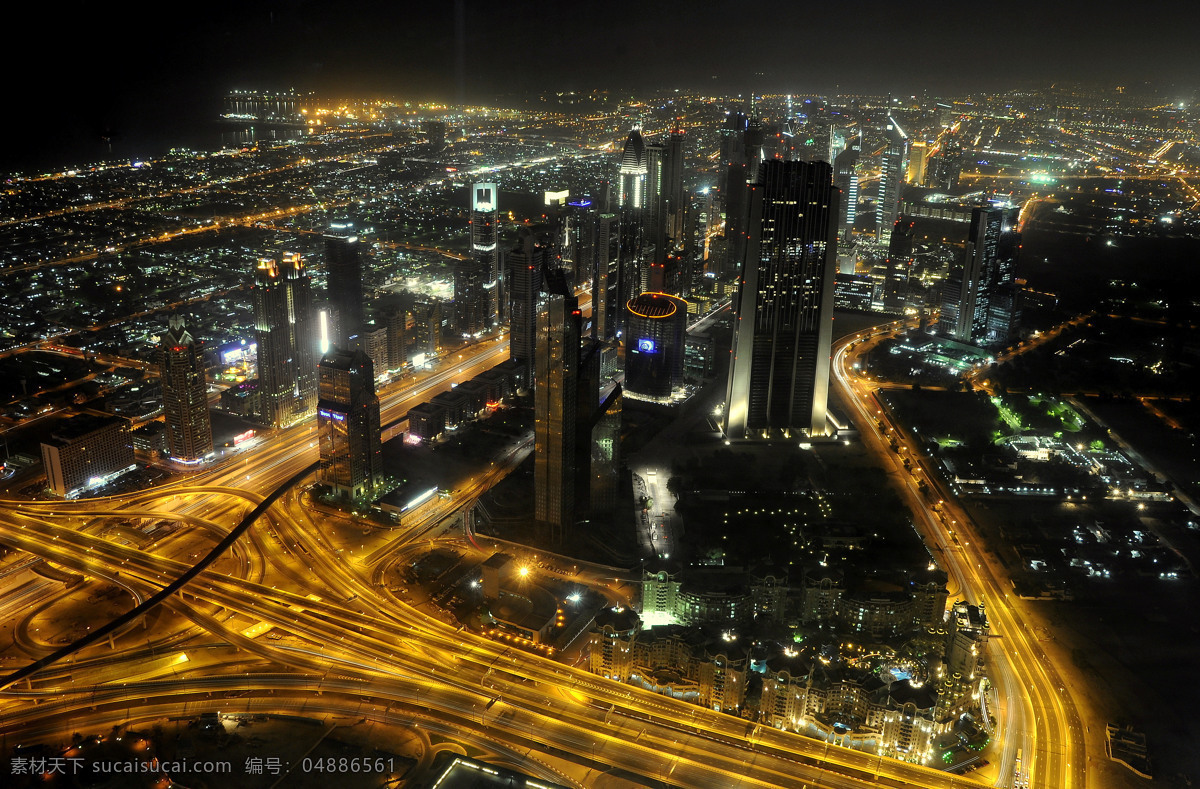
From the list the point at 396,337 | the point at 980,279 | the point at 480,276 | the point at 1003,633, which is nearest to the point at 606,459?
the point at 1003,633

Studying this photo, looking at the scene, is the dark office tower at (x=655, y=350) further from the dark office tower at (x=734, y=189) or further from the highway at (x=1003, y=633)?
the dark office tower at (x=734, y=189)

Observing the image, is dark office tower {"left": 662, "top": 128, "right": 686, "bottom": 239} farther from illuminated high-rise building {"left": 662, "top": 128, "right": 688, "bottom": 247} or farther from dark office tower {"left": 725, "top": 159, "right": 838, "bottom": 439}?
dark office tower {"left": 725, "top": 159, "right": 838, "bottom": 439}

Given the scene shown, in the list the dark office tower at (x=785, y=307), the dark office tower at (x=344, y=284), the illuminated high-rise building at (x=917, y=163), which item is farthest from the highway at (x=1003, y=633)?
the illuminated high-rise building at (x=917, y=163)

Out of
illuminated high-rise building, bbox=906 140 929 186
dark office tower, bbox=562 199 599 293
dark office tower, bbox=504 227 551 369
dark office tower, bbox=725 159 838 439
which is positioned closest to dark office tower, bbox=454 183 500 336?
dark office tower, bbox=562 199 599 293

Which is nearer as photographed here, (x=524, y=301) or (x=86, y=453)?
(x=86, y=453)

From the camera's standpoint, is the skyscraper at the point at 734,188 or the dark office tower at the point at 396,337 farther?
the skyscraper at the point at 734,188

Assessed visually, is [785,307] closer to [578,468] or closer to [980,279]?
[578,468]
